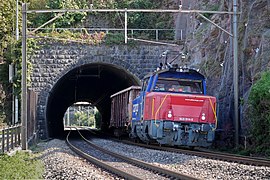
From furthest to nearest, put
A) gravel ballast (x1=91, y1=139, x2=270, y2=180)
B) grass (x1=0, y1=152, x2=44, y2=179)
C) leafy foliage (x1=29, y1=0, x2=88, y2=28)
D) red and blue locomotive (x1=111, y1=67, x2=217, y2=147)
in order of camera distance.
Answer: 1. leafy foliage (x1=29, y1=0, x2=88, y2=28)
2. red and blue locomotive (x1=111, y1=67, x2=217, y2=147)
3. grass (x1=0, y1=152, x2=44, y2=179)
4. gravel ballast (x1=91, y1=139, x2=270, y2=180)

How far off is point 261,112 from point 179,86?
11.9 feet

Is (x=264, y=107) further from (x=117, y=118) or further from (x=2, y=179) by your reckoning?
(x=117, y=118)

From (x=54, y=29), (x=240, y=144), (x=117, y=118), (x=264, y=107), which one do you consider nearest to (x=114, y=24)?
(x=54, y=29)

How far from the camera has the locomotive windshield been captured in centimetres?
1841

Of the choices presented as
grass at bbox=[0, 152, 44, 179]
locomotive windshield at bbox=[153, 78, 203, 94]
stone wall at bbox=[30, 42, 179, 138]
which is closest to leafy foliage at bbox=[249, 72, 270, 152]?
locomotive windshield at bbox=[153, 78, 203, 94]

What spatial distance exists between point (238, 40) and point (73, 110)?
94396 mm

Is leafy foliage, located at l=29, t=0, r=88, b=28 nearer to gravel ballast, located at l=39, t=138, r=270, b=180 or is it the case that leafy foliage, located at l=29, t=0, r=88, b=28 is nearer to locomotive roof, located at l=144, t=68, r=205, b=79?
locomotive roof, located at l=144, t=68, r=205, b=79

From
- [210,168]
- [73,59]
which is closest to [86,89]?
[73,59]

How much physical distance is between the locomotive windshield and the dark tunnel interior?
13.2 meters

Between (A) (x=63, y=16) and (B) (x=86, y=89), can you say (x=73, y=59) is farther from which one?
(B) (x=86, y=89)

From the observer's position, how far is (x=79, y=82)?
4319 cm

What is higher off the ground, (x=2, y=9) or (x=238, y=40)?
(x=2, y=9)

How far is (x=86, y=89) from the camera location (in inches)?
1881

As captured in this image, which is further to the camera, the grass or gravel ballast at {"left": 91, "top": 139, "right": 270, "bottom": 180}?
the grass
